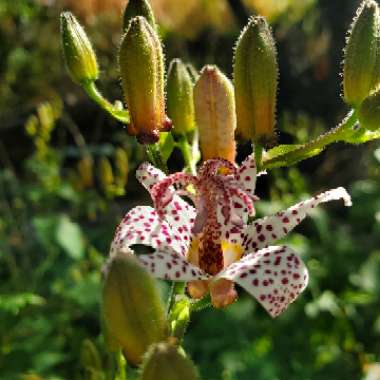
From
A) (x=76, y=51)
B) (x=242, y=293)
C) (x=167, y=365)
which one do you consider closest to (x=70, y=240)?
(x=242, y=293)

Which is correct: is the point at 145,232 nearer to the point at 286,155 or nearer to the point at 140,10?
the point at 286,155

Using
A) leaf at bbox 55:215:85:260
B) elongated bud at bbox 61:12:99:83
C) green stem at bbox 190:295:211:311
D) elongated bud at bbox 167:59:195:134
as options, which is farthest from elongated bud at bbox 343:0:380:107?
leaf at bbox 55:215:85:260

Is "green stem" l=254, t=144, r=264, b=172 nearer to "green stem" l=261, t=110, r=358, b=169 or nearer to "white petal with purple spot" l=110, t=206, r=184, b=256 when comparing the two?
"green stem" l=261, t=110, r=358, b=169

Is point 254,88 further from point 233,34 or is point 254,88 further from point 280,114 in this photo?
point 233,34

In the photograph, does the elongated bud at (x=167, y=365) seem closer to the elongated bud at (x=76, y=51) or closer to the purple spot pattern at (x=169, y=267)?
the purple spot pattern at (x=169, y=267)

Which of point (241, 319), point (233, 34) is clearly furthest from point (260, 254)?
point (233, 34)

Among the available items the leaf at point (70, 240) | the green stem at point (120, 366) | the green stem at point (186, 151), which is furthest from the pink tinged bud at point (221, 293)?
the leaf at point (70, 240)
